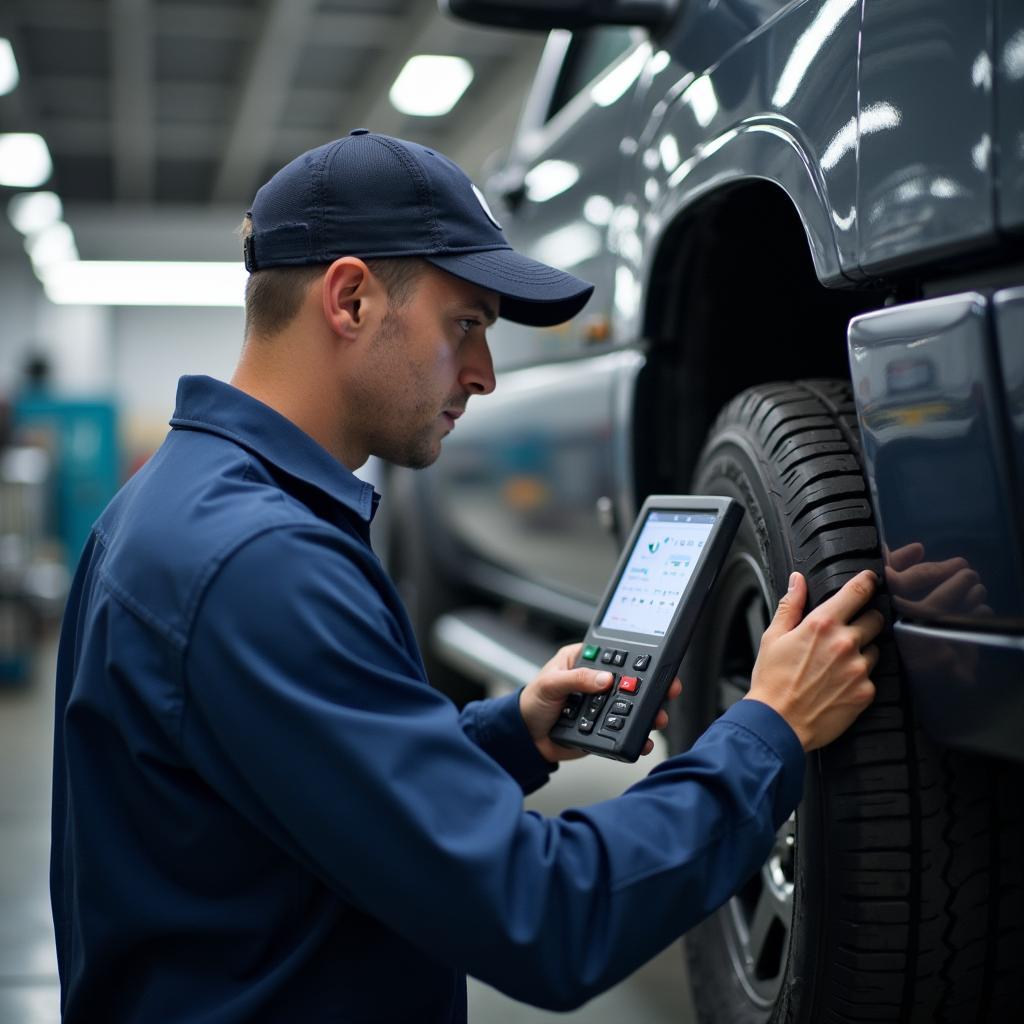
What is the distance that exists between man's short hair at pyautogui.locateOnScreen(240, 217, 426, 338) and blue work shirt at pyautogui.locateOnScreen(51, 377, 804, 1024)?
0.08m

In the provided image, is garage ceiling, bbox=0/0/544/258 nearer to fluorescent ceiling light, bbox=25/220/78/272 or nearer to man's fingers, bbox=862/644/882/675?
fluorescent ceiling light, bbox=25/220/78/272

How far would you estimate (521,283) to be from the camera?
1.18m

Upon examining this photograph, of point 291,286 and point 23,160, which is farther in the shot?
point 23,160

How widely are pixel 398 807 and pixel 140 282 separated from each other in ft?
47.9

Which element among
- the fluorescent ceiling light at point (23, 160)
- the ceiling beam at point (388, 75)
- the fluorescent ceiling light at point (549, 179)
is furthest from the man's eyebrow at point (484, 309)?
the fluorescent ceiling light at point (23, 160)

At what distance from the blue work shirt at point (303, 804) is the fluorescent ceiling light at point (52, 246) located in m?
12.6

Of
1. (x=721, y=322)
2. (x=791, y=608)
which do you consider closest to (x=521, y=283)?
(x=791, y=608)

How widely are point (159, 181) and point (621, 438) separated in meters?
10.8

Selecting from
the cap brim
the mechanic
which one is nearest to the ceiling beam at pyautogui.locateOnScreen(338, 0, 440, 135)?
the cap brim

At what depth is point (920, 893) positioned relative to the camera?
1187mm

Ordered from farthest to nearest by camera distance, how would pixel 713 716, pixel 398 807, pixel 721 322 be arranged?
pixel 721 322, pixel 713 716, pixel 398 807

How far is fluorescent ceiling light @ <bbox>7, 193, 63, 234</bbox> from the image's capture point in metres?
11.7

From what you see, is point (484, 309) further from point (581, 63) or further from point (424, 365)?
point (581, 63)

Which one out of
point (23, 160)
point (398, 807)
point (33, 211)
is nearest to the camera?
point (398, 807)
